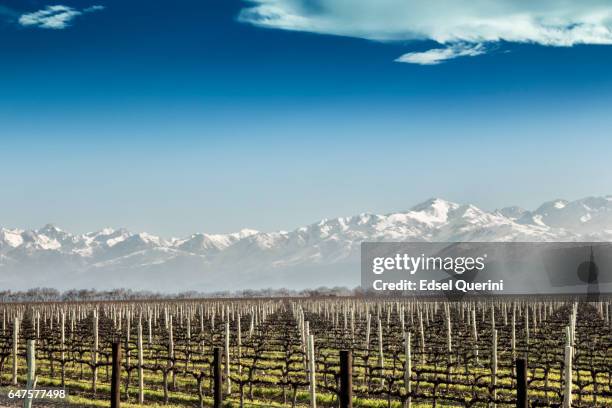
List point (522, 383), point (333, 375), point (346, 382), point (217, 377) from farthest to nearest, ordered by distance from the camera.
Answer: point (333, 375) < point (217, 377) < point (346, 382) < point (522, 383)

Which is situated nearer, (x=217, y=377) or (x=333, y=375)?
(x=217, y=377)

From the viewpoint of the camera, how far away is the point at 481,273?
16938 centimetres

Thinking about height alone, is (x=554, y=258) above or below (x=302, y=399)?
above

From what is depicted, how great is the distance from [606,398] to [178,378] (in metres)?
12.8

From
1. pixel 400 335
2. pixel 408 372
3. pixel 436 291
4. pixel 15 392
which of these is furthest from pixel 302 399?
pixel 436 291

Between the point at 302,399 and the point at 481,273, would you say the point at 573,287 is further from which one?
the point at 302,399

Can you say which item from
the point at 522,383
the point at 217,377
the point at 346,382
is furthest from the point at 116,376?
the point at 522,383

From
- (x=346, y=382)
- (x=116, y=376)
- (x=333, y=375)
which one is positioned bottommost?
(x=333, y=375)

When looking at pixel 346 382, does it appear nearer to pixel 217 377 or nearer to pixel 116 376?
pixel 217 377

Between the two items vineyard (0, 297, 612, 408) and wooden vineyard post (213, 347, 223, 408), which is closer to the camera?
wooden vineyard post (213, 347, 223, 408)

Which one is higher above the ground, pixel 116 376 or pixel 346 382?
pixel 346 382

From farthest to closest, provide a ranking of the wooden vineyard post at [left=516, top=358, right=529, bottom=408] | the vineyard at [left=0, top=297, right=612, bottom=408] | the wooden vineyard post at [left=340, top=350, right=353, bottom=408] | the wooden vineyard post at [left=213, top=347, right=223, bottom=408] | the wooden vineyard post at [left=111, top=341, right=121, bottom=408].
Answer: the vineyard at [left=0, top=297, right=612, bottom=408] → the wooden vineyard post at [left=111, top=341, right=121, bottom=408] → the wooden vineyard post at [left=213, top=347, right=223, bottom=408] → the wooden vineyard post at [left=340, top=350, right=353, bottom=408] → the wooden vineyard post at [left=516, top=358, right=529, bottom=408]

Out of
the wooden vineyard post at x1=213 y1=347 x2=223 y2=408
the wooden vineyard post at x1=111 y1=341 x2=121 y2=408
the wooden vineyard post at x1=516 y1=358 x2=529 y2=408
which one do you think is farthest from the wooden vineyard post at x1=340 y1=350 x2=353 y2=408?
the wooden vineyard post at x1=111 y1=341 x2=121 y2=408

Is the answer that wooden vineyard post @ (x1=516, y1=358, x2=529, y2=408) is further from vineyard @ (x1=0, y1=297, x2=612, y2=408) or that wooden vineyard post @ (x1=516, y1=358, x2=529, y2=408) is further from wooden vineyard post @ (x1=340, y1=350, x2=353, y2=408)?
wooden vineyard post @ (x1=340, y1=350, x2=353, y2=408)
